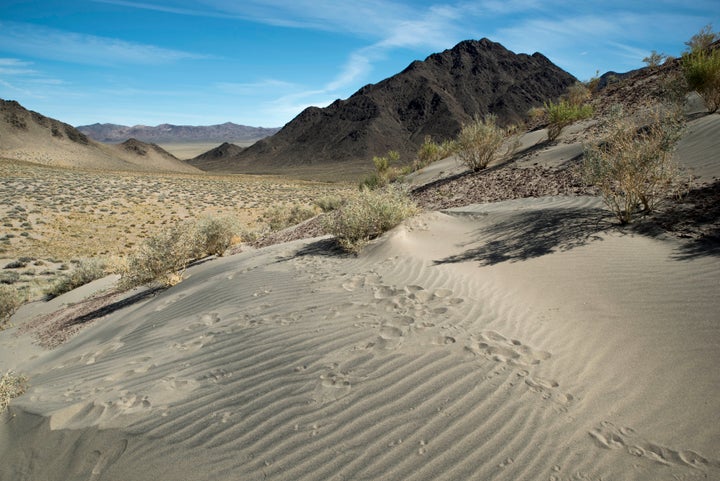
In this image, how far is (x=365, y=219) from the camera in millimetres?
6543

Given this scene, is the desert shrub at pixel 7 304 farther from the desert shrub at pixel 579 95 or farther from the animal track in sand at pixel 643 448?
the desert shrub at pixel 579 95

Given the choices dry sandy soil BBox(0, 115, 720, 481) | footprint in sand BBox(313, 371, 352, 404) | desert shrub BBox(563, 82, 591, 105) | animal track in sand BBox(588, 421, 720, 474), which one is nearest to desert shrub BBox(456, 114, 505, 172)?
desert shrub BBox(563, 82, 591, 105)

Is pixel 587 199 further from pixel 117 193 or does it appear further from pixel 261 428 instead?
pixel 117 193

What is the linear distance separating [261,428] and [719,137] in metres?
8.93

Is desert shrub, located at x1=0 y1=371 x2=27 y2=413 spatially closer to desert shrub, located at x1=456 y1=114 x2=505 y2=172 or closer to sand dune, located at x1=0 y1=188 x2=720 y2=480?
sand dune, located at x1=0 y1=188 x2=720 y2=480

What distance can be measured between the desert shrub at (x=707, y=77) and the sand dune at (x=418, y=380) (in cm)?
632

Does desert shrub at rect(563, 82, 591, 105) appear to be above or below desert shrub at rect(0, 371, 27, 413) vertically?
above

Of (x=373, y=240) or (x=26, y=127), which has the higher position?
(x=26, y=127)

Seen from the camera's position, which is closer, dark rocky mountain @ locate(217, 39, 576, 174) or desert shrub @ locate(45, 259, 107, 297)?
desert shrub @ locate(45, 259, 107, 297)

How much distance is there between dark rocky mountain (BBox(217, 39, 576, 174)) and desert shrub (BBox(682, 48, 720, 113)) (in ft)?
245

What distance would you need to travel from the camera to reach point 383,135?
96.8m

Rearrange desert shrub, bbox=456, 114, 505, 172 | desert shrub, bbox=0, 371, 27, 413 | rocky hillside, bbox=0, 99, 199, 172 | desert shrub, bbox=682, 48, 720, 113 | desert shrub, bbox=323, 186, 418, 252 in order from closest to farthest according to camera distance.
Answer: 1. desert shrub, bbox=0, 371, 27, 413
2. desert shrub, bbox=323, 186, 418, 252
3. desert shrub, bbox=682, 48, 720, 113
4. desert shrub, bbox=456, 114, 505, 172
5. rocky hillside, bbox=0, 99, 199, 172

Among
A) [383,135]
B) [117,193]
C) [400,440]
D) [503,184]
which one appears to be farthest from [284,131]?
[400,440]

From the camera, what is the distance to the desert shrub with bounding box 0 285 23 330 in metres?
8.82
